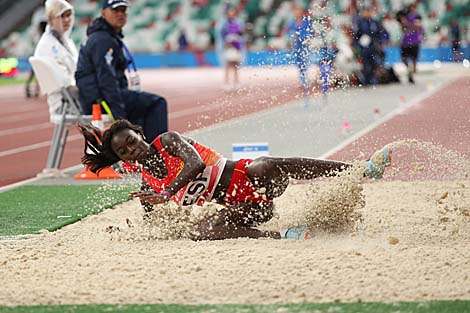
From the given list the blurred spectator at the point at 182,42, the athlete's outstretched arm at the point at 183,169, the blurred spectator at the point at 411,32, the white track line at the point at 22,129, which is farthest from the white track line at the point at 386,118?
the blurred spectator at the point at 182,42

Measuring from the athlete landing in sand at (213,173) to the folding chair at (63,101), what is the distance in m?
3.83

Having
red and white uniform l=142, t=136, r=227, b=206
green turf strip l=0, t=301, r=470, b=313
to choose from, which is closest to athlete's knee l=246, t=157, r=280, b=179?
red and white uniform l=142, t=136, r=227, b=206

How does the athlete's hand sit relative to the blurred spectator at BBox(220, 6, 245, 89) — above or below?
above

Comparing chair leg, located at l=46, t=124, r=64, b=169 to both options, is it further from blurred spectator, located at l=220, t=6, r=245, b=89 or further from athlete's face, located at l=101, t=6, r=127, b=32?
blurred spectator, located at l=220, t=6, r=245, b=89

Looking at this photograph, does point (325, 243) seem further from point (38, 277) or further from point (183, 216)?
point (38, 277)

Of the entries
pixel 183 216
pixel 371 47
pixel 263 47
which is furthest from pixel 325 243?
pixel 263 47

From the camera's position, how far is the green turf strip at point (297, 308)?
182 inches

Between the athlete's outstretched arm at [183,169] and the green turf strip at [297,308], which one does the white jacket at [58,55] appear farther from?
the green turf strip at [297,308]

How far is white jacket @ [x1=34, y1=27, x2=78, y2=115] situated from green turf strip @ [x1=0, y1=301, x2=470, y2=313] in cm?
601

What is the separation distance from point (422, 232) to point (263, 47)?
37160 millimetres

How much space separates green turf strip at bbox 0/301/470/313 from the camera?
462cm

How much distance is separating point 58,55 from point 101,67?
2.47 feet

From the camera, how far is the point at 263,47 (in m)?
43.3

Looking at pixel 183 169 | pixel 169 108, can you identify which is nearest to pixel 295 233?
pixel 183 169
